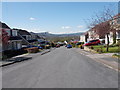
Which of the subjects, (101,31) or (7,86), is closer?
(7,86)

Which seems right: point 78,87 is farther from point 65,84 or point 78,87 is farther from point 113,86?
point 113,86

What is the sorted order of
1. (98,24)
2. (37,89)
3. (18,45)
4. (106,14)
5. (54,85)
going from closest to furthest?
(37,89)
(54,85)
(106,14)
(98,24)
(18,45)

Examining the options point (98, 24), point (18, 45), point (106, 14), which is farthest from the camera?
point (18, 45)

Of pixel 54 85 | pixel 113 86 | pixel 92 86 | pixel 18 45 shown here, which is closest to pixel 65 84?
pixel 54 85

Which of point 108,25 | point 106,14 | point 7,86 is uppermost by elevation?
point 106,14

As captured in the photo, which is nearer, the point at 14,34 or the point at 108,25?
the point at 108,25

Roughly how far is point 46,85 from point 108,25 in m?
18.2

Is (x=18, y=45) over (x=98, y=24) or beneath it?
beneath

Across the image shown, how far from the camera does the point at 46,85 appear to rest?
7.21m

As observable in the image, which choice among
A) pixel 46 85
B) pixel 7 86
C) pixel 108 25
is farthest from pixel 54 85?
pixel 108 25

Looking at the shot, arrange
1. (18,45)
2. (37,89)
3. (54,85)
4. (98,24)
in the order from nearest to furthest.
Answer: (37,89) → (54,85) → (98,24) → (18,45)

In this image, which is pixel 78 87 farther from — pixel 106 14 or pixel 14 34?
pixel 14 34

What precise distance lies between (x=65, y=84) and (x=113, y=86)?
6.95ft

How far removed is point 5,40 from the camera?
23438 millimetres
